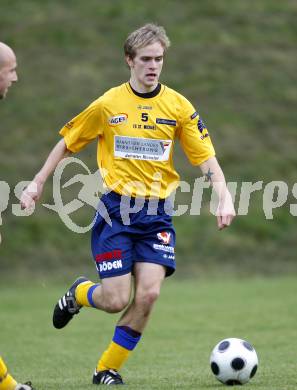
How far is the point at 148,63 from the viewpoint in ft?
21.0

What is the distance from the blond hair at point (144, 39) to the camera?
21.0ft

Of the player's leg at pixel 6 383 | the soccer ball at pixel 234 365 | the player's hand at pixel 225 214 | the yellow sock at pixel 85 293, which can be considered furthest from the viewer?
the yellow sock at pixel 85 293

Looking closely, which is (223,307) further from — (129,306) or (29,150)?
(29,150)

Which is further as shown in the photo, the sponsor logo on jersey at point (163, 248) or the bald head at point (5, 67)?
the sponsor logo on jersey at point (163, 248)

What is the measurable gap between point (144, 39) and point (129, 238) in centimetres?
139

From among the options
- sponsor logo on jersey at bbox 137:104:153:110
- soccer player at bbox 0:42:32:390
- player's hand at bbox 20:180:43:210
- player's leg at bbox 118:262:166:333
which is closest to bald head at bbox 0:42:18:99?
soccer player at bbox 0:42:32:390

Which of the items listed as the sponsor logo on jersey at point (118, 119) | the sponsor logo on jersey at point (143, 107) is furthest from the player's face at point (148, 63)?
the sponsor logo on jersey at point (118, 119)

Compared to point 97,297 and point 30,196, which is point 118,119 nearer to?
point 30,196

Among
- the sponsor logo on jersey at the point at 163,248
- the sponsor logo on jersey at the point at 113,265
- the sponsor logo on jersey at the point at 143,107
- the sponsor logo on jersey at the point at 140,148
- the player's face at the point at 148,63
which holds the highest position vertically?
the player's face at the point at 148,63

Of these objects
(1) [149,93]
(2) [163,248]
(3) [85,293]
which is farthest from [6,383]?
(1) [149,93]

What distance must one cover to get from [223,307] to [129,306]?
19.9 ft

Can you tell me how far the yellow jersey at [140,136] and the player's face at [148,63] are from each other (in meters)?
0.18

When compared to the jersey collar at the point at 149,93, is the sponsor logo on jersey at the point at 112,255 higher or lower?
lower

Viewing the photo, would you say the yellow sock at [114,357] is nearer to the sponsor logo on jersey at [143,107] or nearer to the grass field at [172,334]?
the grass field at [172,334]
